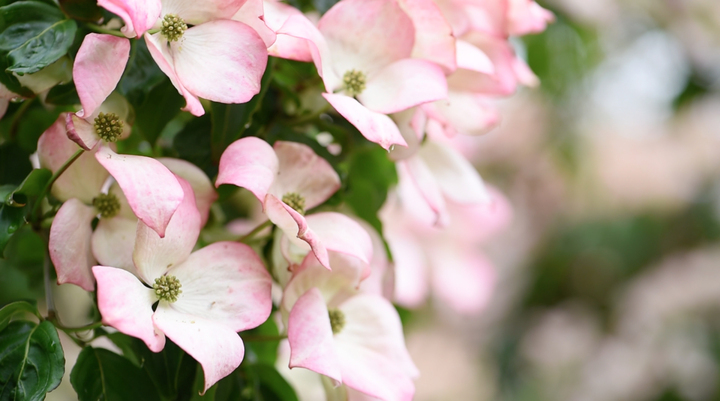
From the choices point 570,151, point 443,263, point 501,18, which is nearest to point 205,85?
point 501,18

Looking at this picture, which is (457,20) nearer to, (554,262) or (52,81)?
(52,81)

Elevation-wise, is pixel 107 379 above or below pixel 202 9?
below

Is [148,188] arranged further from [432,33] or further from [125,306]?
[432,33]

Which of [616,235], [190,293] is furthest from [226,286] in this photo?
[616,235]

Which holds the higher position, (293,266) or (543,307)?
(293,266)

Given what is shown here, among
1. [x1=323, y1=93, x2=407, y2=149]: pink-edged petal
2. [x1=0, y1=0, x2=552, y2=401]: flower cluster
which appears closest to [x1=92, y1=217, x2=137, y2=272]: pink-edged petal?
[x1=0, y1=0, x2=552, y2=401]: flower cluster

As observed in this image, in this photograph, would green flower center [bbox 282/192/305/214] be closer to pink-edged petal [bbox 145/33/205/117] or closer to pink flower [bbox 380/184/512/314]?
pink-edged petal [bbox 145/33/205/117]
